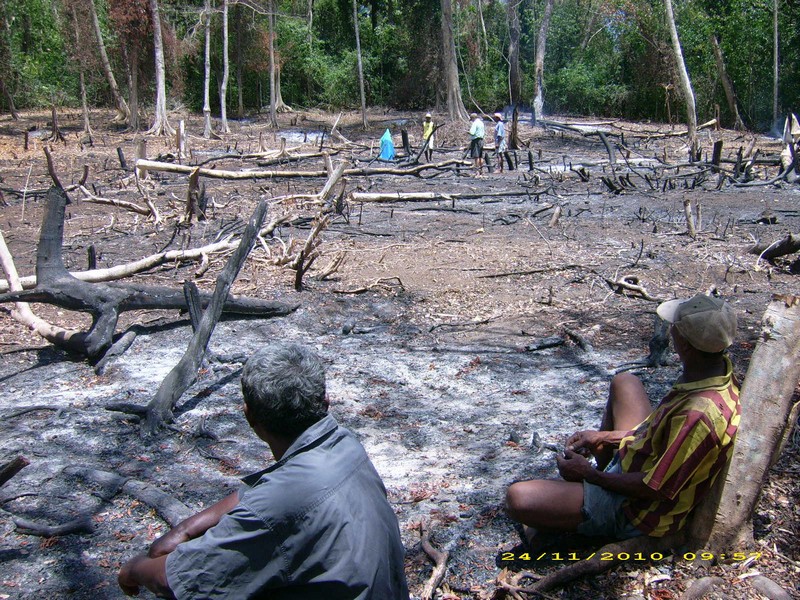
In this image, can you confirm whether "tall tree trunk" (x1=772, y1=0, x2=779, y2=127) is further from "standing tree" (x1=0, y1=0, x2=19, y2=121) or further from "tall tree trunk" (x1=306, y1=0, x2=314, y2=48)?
"standing tree" (x1=0, y1=0, x2=19, y2=121)

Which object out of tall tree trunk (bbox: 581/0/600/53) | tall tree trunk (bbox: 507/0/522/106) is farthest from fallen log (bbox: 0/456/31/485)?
tall tree trunk (bbox: 581/0/600/53)

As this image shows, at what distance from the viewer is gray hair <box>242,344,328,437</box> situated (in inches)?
75.4

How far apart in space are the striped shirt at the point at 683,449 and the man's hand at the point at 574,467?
17cm

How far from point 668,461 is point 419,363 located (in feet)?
10.6

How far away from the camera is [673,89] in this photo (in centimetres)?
2850

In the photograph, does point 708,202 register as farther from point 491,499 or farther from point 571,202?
point 491,499

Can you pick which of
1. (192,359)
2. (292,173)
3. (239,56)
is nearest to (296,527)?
(192,359)

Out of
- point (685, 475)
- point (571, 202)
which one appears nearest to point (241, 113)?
point (571, 202)

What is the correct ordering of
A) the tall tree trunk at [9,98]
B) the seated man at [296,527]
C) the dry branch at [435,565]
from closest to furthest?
1. the seated man at [296,527]
2. the dry branch at [435,565]
3. the tall tree trunk at [9,98]

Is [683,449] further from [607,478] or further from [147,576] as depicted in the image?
[147,576]

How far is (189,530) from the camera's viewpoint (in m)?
2.20

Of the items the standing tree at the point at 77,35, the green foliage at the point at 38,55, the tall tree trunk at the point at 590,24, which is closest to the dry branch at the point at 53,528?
the standing tree at the point at 77,35

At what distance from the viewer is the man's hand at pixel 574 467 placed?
2830mm
